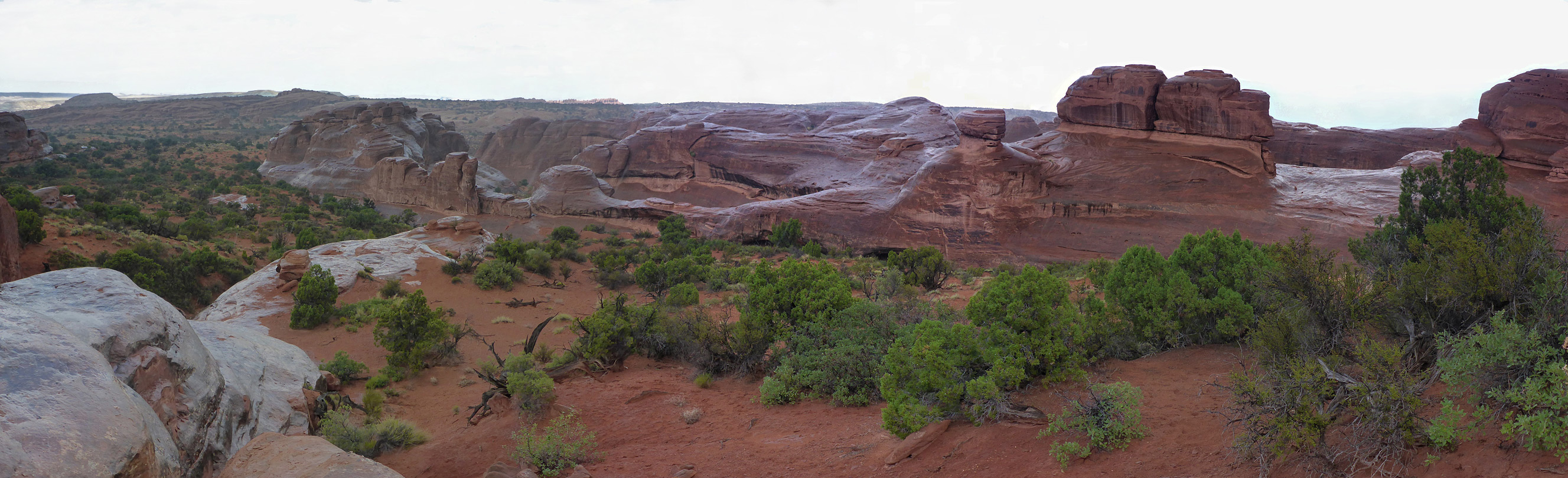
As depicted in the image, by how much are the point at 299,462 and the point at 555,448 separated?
3.72 m

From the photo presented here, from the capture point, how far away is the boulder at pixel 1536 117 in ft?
78.9

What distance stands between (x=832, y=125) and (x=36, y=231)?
1954 inches

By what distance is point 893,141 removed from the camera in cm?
4200

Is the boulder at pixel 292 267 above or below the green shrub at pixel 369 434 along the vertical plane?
above

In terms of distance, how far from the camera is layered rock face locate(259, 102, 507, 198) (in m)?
49.7

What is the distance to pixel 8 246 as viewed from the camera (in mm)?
15430

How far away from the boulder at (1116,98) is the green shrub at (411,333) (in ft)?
83.3

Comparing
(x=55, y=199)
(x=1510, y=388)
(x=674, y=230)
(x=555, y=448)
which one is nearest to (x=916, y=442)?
(x=555, y=448)

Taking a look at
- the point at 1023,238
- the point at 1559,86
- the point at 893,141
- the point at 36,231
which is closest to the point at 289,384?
the point at 36,231

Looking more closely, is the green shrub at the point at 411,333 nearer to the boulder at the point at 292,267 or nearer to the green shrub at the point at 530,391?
the green shrub at the point at 530,391

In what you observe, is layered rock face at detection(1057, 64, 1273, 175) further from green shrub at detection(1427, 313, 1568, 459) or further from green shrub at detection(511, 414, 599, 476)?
green shrub at detection(511, 414, 599, 476)

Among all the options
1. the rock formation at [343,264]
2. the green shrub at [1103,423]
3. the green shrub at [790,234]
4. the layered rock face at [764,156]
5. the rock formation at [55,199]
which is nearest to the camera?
the green shrub at [1103,423]

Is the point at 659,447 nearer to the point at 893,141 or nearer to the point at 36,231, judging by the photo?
the point at 36,231

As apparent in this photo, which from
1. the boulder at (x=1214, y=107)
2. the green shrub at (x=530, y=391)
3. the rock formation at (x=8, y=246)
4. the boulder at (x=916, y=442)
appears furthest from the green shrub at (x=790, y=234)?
the boulder at (x=916, y=442)
